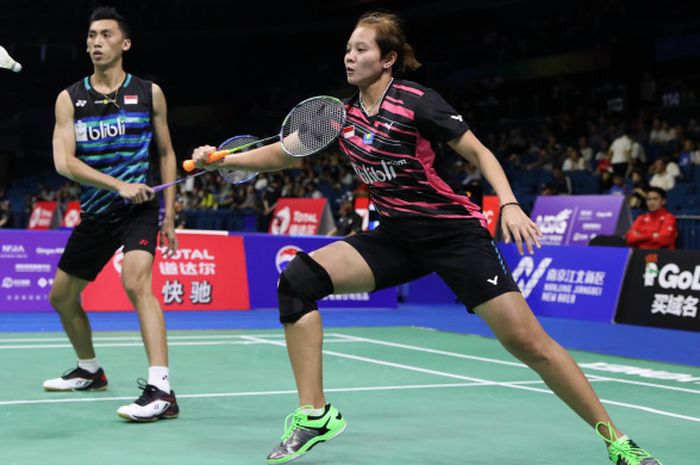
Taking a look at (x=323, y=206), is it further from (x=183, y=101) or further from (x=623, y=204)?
(x=183, y=101)

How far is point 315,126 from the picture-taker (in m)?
4.44

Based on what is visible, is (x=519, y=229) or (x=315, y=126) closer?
(x=519, y=229)

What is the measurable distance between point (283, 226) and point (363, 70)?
14.6m

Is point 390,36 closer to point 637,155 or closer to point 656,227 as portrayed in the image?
point 656,227

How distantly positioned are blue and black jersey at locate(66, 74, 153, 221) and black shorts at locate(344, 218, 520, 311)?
5.56 feet

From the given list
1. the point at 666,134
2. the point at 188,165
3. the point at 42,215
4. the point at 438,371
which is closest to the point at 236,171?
the point at 188,165

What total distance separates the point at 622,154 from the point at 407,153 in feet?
42.5

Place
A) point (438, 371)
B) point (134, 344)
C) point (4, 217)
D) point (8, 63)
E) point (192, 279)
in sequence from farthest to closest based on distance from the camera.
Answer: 1. point (4, 217)
2. point (192, 279)
3. point (134, 344)
4. point (438, 371)
5. point (8, 63)

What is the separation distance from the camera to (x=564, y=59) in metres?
27.8

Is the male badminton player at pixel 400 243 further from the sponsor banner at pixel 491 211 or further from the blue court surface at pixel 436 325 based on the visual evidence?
the sponsor banner at pixel 491 211

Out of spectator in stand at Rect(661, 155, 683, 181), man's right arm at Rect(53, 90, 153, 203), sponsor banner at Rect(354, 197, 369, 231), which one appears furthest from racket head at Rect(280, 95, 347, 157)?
spectator in stand at Rect(661, 155, 683, 181)

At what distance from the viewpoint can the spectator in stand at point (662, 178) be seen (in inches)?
587

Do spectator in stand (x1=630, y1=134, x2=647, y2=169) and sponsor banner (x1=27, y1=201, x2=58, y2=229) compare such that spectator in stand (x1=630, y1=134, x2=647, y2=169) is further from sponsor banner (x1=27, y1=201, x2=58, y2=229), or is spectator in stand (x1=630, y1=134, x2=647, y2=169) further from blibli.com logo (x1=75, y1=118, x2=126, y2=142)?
sponsor banner (x1=27, y1=201, x2=58, y2=229)

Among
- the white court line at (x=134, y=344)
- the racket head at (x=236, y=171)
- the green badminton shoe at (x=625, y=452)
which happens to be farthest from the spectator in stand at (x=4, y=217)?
the green badminton shoe at (x=625, y=452)
